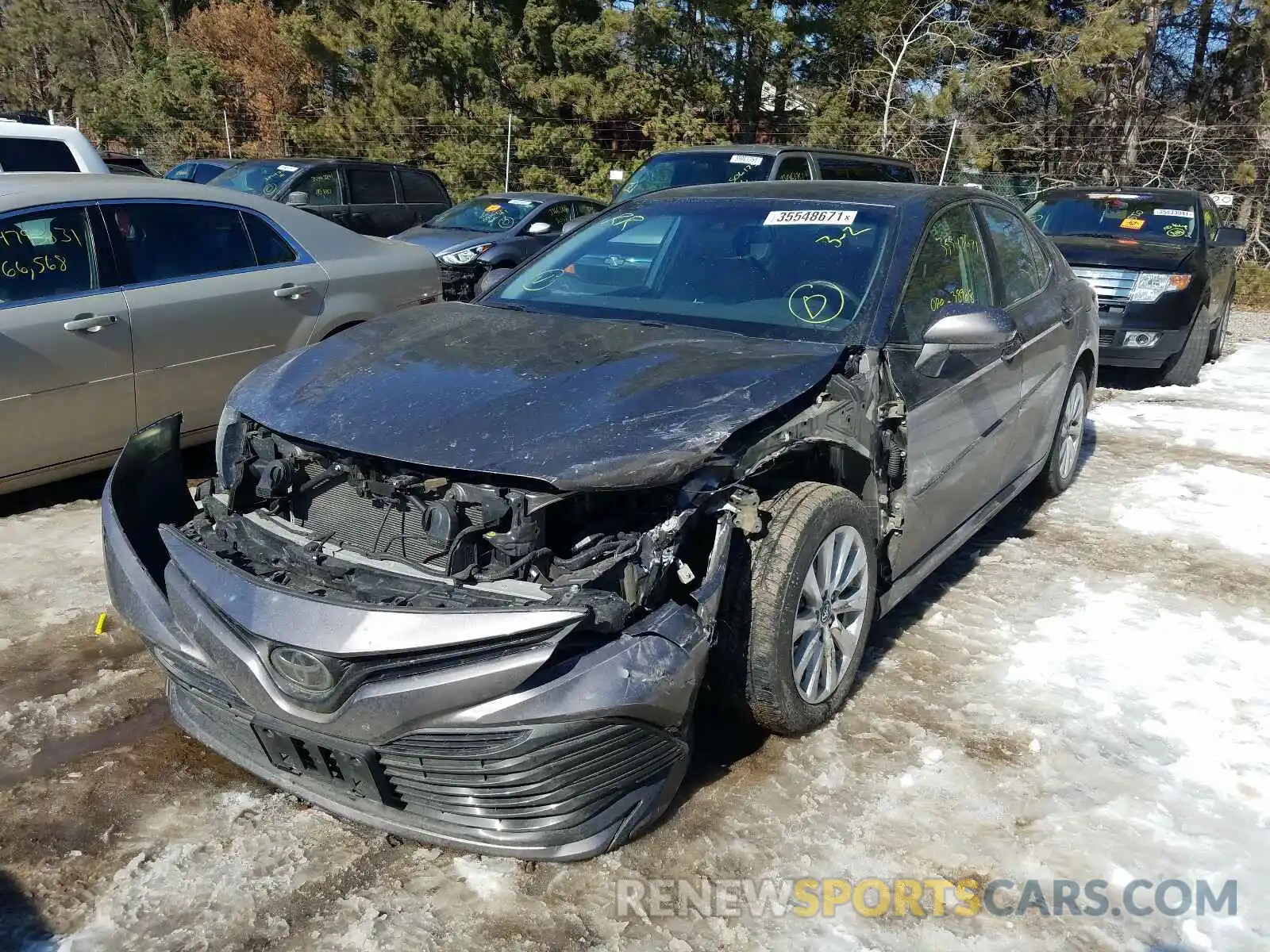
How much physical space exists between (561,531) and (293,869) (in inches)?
42.7

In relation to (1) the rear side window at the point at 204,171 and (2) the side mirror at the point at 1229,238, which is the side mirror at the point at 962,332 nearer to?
(2) the side mirror at the point at 1229,238

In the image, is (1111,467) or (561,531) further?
(1111,467)

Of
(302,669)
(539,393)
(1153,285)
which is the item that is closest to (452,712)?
(302,669)

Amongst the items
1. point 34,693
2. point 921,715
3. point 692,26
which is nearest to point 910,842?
point 921,715

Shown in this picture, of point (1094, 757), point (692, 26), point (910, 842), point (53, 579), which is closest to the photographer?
Result: point (910, 842)

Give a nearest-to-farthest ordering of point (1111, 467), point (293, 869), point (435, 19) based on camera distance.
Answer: point (293, 869)
point (1111, 467)
point (435, 19)

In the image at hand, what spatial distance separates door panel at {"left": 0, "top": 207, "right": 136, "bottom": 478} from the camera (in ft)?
15.0

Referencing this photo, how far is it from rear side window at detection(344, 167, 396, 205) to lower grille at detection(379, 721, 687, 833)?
39.1ft

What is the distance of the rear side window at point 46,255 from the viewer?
15.3 ft

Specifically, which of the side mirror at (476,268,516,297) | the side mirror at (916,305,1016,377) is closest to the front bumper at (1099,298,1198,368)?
the side mirror at (916,305,1016,377)

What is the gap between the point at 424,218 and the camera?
14148 millimetres

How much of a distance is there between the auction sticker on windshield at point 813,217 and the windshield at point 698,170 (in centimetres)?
549

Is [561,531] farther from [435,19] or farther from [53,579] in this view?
[435,19]

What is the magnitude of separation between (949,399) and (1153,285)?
594cm
